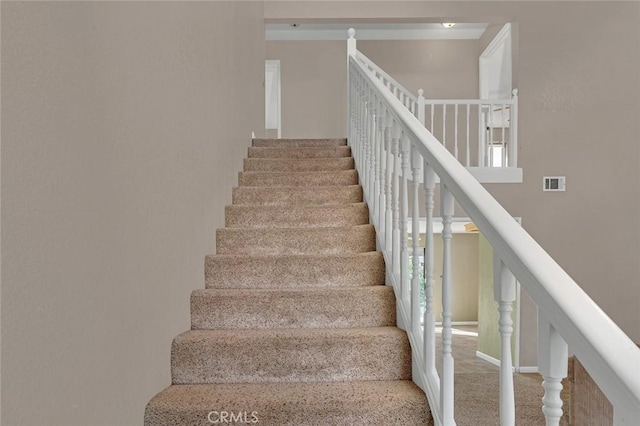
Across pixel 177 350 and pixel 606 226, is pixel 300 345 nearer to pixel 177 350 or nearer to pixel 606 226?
pixel 177 350

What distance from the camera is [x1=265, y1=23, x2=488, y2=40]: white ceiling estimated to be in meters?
7.79

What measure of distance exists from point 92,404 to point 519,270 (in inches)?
43.1

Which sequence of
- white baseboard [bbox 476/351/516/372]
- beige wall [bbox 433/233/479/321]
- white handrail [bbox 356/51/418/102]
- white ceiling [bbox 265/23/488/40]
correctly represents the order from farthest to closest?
beige wall [bbox 433/233/479/321] < white ceiling [bbox 265/23/488/40] < white baseboard [bbox 476/351/516/372] < white handrail [bbox 356/51/418/102]

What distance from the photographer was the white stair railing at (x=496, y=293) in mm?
757

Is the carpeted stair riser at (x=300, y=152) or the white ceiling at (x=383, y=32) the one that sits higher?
the white ceiling at (x=383, y=32)

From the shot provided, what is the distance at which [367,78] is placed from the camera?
3.08 metres

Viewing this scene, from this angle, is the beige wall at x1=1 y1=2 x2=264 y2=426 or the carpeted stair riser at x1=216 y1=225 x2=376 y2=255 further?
the carpeted stair riser at x1=216 y1=225 x2=376 y2=255

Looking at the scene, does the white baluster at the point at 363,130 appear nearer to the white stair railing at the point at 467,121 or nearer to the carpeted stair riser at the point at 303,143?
the white stair railing at the point at 467,121

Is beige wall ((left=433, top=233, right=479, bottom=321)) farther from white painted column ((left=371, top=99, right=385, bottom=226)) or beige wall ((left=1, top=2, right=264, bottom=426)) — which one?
beige wall ((left=1, top=2, right=264, bottom=426))

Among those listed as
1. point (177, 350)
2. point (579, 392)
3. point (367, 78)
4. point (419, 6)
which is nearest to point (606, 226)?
point (579, 392)

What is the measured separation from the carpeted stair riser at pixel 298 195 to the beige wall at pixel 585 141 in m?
2.62

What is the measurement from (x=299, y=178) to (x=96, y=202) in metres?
2.37

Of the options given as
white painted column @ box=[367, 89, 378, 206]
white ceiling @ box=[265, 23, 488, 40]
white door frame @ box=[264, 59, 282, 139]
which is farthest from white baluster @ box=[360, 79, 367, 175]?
white ceiling @ box=[265, 23, 488, 40]

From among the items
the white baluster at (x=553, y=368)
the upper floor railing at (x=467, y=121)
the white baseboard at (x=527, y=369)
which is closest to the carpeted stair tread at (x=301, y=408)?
the white baluster at (x=553, y=368)
